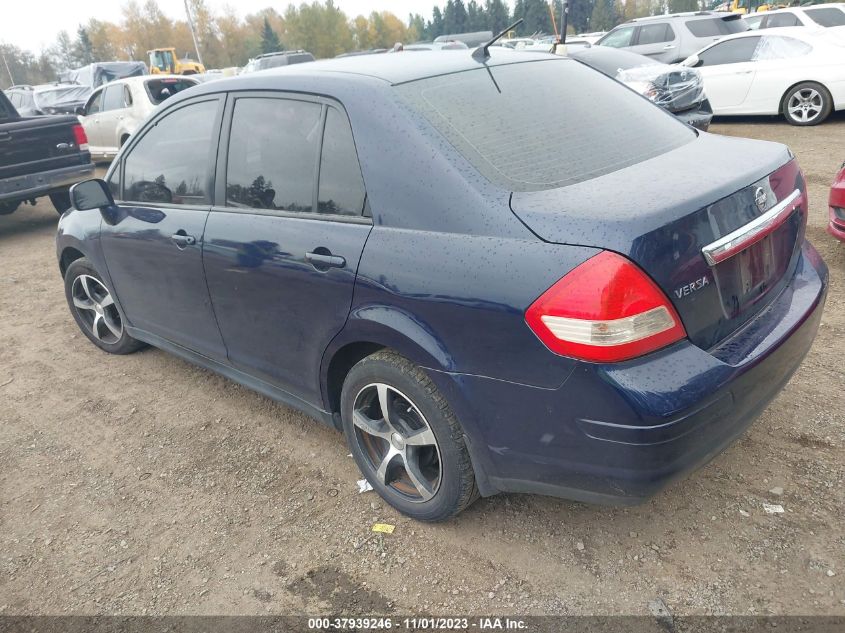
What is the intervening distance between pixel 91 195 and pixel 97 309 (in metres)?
1.13

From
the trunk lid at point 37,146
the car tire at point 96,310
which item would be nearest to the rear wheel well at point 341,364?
the car tire at point 96,310

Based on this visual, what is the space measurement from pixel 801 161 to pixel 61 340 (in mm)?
8265

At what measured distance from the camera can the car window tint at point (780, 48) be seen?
32.9 feet

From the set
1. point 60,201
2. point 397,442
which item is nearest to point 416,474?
point 397,442

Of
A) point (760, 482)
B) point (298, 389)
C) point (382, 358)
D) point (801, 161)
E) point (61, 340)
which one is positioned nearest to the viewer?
point (382, 358)

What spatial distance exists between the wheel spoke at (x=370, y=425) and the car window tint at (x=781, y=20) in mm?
15165

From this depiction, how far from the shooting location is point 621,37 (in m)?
14.8

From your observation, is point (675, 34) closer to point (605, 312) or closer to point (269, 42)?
point (605, 312)

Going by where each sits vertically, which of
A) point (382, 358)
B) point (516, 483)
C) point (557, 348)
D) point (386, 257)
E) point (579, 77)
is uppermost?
point (579, 77)

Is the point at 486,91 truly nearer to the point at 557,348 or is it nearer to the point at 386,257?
the point at 386,257

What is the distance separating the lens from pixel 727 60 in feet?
35.8

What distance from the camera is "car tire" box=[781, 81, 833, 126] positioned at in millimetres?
9961

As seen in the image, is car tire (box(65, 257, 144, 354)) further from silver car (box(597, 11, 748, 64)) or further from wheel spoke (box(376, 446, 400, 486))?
silver car (box(597, 11, 748, 64))

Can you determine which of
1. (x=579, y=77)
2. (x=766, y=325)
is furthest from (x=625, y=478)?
(x=579, y=77)
